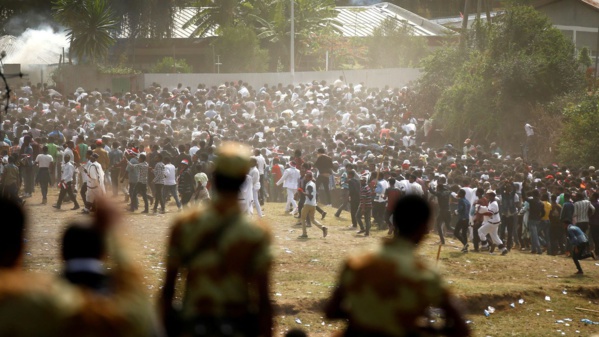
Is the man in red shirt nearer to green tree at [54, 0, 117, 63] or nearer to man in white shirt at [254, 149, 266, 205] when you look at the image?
man in white shirt at [254, 149, 266, 205]

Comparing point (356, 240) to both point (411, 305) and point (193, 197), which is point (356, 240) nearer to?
point (193, 197)

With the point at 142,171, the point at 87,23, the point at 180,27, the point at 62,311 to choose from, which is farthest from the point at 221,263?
the point at 180,27

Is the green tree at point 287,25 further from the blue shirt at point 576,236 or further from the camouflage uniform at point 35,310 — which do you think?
Result: the camouflage uniform at point 35,310

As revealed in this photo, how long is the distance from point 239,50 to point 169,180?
24671mm

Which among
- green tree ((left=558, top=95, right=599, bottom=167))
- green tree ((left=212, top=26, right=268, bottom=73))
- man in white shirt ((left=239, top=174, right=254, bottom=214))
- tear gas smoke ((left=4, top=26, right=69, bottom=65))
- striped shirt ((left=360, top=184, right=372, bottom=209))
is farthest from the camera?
tear gas smoke ((left=4, top=26, right=69, bottom=65))

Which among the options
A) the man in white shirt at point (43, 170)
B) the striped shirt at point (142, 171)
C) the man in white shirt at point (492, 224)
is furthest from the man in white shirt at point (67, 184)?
the man in white shirt at point (492, 224)

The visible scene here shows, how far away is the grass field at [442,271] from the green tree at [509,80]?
44.1 feet

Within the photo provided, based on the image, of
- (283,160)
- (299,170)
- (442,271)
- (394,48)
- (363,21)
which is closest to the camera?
(442,271)

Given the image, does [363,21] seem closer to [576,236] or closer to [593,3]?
[593,3]

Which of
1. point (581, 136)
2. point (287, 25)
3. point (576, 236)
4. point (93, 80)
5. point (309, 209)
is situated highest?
point (287, 25)

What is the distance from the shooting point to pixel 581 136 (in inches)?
1099

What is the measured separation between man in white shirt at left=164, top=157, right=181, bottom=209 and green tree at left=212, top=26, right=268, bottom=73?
24281 millimetres

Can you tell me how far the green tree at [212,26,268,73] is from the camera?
44375 millimetres

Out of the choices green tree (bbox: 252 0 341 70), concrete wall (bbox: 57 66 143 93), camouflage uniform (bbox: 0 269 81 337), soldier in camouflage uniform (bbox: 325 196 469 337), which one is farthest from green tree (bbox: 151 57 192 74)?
camouflage uniform (bbox: 0 269 81 337)
